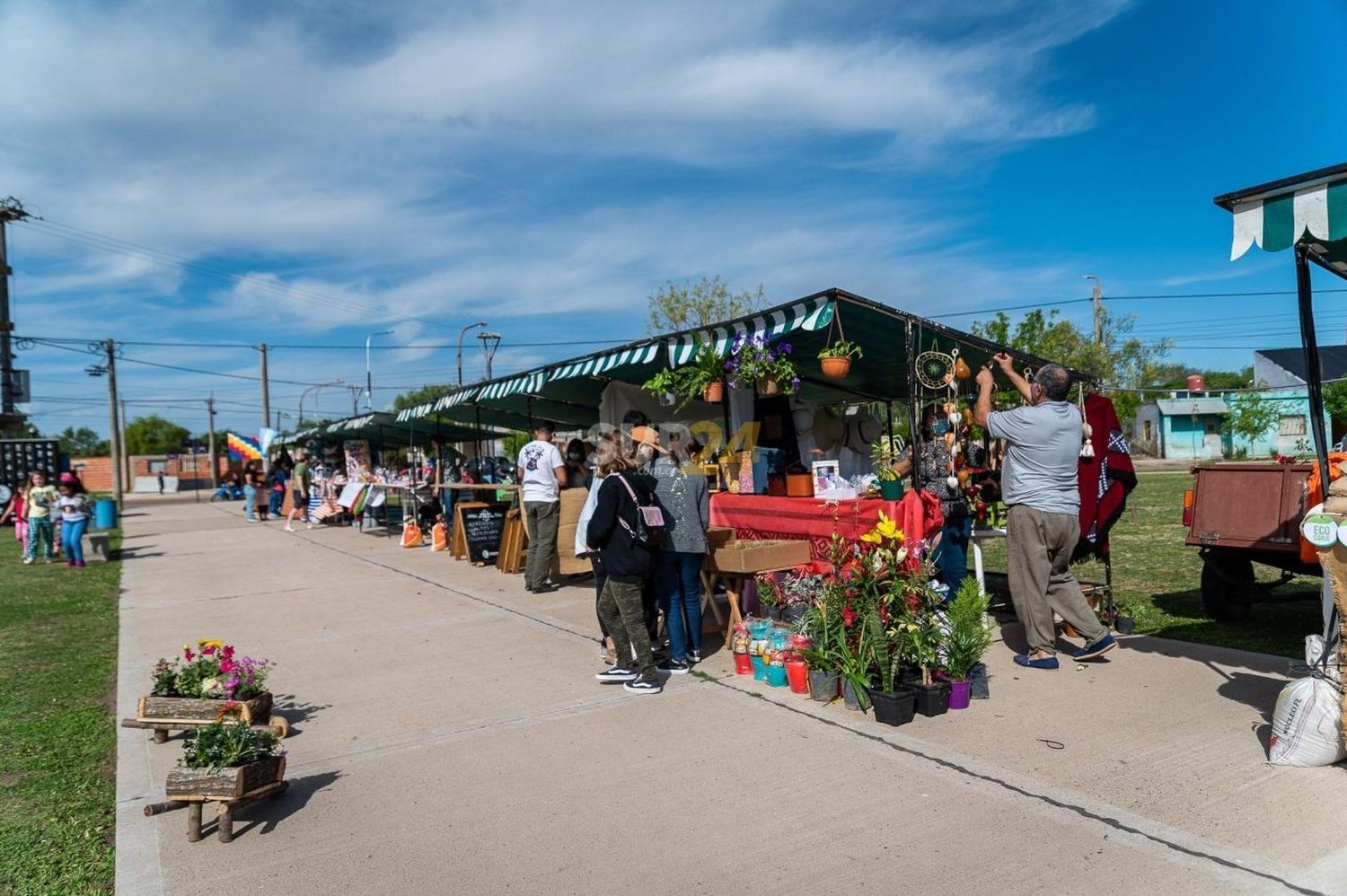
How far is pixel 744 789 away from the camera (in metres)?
4.11

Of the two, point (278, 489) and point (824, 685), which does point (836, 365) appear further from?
point (278, 489)

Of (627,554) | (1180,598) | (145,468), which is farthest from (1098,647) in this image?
(145,468)

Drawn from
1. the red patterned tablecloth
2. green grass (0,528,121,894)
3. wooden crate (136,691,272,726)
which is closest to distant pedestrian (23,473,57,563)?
green grass (0,528,121,894)

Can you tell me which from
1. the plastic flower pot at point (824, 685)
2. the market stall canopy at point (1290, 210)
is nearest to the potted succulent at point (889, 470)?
the plastic flower pot at point (824, 685)

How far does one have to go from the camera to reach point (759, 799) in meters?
3.98

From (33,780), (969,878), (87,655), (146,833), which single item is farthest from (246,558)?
(969,878)

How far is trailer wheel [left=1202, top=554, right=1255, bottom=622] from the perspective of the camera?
6976 millimetres

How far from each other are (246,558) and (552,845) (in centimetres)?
1309

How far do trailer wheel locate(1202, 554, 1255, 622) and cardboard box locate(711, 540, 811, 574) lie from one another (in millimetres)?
3222

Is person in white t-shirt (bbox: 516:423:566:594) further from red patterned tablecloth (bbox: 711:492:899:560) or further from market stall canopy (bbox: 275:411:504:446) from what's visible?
market stall canopy (bbox: 275:411:504:446)

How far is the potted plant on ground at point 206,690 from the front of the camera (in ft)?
16.5

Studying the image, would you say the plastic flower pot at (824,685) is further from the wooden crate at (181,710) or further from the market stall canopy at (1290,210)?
the wooden crate at (181,710)

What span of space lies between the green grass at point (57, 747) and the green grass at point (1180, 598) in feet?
22.2

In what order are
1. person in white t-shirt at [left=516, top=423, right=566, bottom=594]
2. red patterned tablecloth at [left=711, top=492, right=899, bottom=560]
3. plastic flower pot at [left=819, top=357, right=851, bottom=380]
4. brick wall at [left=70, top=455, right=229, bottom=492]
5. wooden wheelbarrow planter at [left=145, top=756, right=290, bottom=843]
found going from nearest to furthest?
wooden wheelbarrow planter at [left=145, top=756, right=290, bottom=843] < red patterned tablecloth at [left=711, top=492, right=899, bottom=560] < plastic flower pot at [left=819, top=357, right=851, bottom=380] < person in white t-shirt at [left=516, top=423, right=566, bottom=594] < brick wall at [left=70, top=455, right=229, bottom=492]
